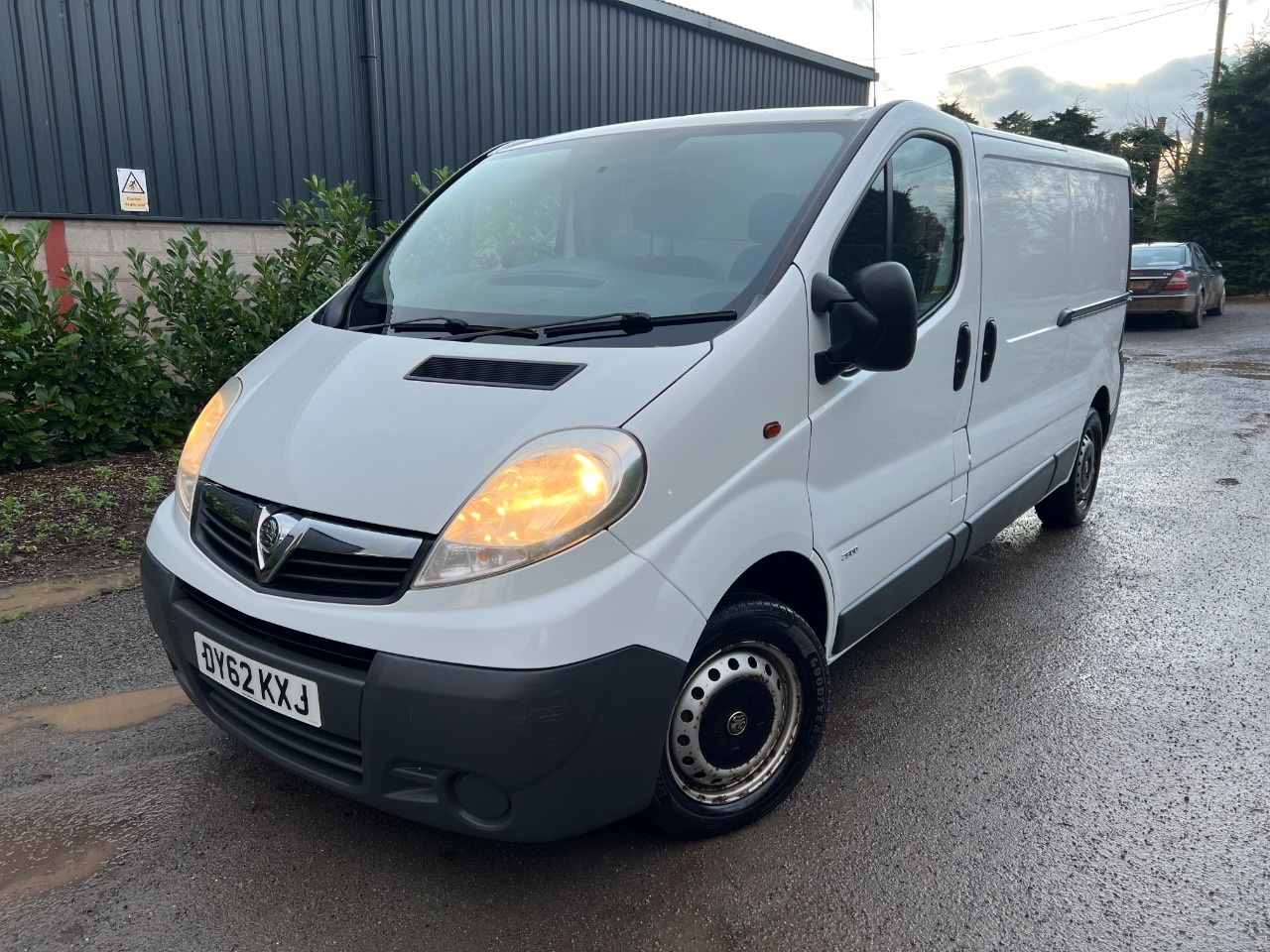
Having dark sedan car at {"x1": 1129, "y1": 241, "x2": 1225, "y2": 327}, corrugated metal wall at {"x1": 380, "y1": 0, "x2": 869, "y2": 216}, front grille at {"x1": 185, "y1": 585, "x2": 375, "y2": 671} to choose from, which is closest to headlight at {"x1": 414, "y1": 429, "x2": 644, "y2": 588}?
front grille at {"x1": 185, "y1": 585, "x2": 375, "y2": 671}

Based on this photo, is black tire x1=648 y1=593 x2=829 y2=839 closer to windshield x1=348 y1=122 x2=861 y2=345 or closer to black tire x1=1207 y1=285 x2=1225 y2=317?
windshield x1=348 y1=122 x2=861 y2=345

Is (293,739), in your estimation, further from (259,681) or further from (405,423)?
(405,423)

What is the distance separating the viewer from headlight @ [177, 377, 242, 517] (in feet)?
8.43

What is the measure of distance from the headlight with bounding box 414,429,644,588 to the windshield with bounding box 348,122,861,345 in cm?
43

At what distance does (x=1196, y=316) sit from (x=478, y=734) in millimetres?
17261

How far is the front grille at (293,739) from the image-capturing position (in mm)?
2129

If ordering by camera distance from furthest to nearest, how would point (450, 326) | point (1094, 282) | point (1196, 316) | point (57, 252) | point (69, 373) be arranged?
point (1196, 316), point (57, 252), point (69, 373), point (1094, 282), point (450, 326)

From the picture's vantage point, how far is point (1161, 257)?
52.0 feet

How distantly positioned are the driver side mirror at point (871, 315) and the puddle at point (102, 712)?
8.19 ft

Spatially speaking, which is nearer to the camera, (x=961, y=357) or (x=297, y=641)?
(x=297, y=641)

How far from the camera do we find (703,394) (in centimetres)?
222

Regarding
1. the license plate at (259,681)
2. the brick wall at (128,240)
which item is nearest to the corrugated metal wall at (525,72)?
the brick wall at (128,240)

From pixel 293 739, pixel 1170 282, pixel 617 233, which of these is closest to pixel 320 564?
pixel 293 739

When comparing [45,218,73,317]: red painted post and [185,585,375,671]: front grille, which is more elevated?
[45,218,73,317]: red painted post
